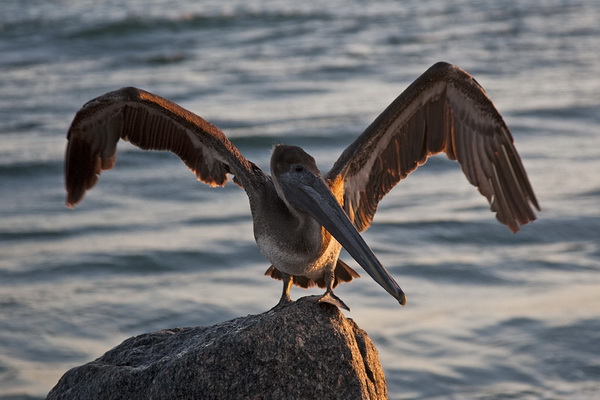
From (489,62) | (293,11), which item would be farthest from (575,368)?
(293,11)

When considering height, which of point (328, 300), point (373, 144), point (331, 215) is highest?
point (373, 144)

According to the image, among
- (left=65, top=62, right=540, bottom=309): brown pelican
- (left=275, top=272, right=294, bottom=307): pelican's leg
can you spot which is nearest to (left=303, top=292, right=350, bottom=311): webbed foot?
(left=275, top=272, right=294, bottom=307): pelican's leg

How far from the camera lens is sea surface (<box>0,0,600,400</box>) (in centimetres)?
984

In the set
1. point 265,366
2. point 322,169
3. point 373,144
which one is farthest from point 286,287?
point 322,169

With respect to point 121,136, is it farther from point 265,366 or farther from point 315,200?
point 265,366

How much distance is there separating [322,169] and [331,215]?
26.8ft

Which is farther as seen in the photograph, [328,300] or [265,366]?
[328,300]

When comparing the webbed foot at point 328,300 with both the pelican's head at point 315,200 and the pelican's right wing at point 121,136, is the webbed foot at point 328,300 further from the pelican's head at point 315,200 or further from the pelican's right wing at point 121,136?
the pelican's right wing at point 121,136

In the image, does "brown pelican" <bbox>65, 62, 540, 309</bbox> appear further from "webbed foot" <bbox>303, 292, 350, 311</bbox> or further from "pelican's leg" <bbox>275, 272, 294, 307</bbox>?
"webbed foot" <bbox>303, 292, 350, 311</bbox>

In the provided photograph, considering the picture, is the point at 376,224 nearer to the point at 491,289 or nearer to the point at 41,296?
the point at 491,289

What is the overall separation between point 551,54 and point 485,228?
8.65 meters

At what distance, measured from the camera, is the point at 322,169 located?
46.8 ft

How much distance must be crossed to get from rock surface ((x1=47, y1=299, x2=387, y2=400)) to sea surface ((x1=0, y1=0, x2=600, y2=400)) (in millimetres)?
3436

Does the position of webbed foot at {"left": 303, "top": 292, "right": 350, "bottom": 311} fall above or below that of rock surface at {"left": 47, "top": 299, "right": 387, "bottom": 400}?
above
